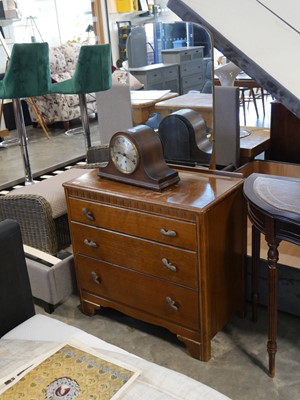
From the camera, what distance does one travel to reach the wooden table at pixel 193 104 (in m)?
2.15

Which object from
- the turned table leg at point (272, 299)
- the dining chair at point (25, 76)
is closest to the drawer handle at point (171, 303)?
the turned table leg at point (272, 299)

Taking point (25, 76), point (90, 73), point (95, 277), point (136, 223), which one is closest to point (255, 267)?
point (136, 223)

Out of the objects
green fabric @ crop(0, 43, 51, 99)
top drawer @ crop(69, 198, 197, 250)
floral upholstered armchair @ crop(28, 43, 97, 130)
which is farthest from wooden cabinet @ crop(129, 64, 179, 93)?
floral upholstered armchair @ crop(28, 43, 97, 130)

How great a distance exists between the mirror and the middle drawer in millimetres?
511

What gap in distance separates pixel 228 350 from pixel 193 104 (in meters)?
1.11

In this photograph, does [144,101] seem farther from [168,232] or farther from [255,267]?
[255,267]

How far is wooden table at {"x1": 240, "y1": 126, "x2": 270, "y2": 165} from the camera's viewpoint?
2.95 metres

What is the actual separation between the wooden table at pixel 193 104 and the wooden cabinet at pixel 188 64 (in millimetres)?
36

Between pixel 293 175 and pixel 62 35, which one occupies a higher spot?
pixel 62 35

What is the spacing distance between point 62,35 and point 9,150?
286 centimetres

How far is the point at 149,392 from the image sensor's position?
111cm

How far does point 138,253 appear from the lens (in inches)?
79.8

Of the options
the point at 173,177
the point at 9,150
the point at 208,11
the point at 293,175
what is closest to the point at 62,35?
the point at 9,150

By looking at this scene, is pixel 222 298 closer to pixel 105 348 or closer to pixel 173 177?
pixel 173 177
